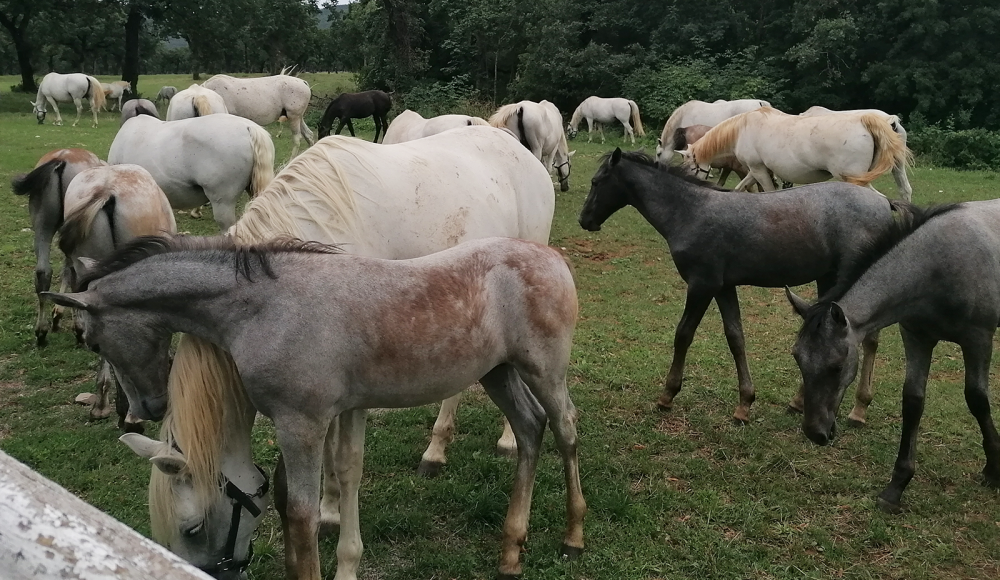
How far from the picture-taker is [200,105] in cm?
891

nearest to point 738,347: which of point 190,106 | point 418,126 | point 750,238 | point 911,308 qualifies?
point 750,238

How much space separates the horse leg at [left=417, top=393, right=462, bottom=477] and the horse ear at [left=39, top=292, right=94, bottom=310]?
215 centimetres

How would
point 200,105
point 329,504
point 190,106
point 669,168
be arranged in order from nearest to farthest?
point 329,504 < point 669,168 < point 200,105 < point 190,106

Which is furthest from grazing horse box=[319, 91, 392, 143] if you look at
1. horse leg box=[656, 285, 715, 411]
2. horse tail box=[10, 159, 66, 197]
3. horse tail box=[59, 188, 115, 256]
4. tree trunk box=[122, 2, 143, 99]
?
tree trunk box=[122, 2, 143, 99]

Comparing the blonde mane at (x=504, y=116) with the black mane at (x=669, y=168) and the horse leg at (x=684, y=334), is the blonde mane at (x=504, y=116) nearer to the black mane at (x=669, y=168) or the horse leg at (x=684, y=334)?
the black mane at (x=669, y=168)

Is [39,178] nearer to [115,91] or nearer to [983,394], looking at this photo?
[983,394]

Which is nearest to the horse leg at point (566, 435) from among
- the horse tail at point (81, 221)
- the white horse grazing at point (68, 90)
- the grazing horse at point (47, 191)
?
the horse tail at point (81, 221)

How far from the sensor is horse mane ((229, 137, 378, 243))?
2729 mm

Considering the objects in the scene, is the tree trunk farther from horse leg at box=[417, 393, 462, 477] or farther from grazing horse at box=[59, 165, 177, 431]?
horse leg at box=[417, 393, 462, 477]

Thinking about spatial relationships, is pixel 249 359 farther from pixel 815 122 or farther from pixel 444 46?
pixel 444 46

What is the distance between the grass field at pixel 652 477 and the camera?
3.14 meters

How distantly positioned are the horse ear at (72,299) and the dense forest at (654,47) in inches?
864

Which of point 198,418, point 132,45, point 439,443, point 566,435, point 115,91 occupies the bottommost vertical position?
point 439,443

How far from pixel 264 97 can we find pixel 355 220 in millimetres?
11061
